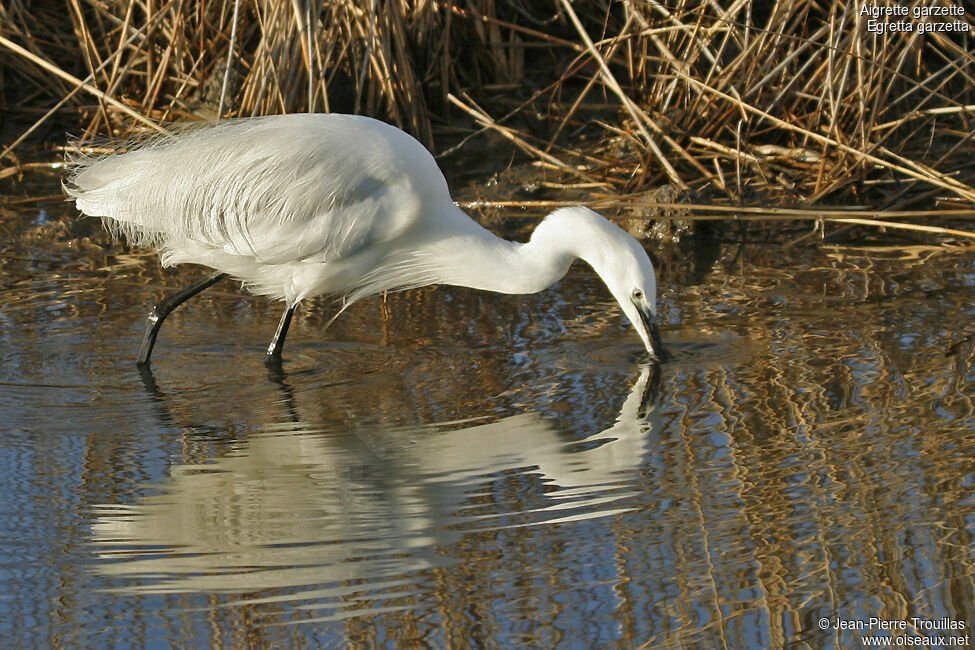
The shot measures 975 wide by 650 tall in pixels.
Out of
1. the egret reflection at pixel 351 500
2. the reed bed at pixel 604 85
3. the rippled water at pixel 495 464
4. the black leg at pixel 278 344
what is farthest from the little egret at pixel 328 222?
the reed bed at pixel 604 85

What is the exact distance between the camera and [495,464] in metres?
4.63

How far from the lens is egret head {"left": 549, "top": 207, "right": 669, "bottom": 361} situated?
5.56m

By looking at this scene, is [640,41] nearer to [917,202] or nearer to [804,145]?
[804,145]

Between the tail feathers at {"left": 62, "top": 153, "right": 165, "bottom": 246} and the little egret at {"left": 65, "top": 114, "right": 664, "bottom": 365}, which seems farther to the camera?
the tail feathers at {"left": 62, "top": 153, "right": 165, "bottom": 246}

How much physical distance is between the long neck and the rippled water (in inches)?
12.2

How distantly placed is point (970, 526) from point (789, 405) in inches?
49.7

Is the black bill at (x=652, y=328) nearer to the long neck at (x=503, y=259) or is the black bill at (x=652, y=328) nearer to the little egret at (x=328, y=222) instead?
the little egret at (x=328, y=222)

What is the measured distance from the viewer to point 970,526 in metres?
3.88

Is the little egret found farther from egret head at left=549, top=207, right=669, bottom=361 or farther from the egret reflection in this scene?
the egret reflection

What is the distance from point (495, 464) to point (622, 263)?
1.31 meters

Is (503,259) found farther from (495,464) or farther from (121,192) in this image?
(121,192)

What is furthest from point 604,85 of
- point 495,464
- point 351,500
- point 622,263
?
point 351,500

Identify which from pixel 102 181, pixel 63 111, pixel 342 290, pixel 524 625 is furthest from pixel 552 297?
pixel 63 111

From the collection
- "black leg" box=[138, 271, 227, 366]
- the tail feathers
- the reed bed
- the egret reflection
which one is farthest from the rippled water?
the reed bed
